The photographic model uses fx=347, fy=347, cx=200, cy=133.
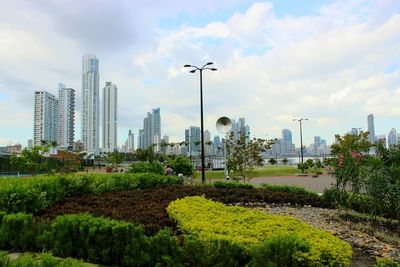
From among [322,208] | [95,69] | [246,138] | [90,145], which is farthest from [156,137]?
[322,208]

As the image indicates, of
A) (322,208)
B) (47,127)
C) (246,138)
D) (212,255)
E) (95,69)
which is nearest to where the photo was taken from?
(212,255)

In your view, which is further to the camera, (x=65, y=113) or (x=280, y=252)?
(x=65, y=113)

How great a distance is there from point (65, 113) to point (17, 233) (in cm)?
8861

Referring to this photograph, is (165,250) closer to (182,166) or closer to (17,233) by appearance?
(17,233)

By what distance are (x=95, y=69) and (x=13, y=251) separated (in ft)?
320

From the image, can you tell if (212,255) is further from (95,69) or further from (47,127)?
(95,69)

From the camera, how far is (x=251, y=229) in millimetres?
5574

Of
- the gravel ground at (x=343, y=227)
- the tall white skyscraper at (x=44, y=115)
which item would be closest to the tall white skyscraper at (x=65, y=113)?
the tall white skyscraper at (x=44, y=115)

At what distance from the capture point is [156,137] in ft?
367

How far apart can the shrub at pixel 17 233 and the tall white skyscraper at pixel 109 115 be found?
96.2m

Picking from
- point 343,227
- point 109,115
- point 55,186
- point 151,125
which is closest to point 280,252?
point 343,227

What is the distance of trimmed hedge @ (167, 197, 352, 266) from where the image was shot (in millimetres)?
4250

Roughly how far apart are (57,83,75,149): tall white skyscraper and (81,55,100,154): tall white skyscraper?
511 centimetres

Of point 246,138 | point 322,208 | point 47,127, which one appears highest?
point 47,127
